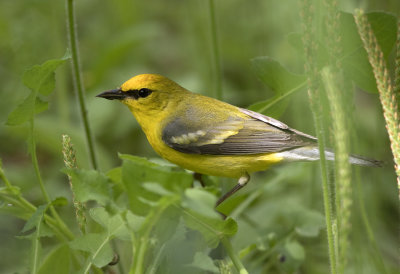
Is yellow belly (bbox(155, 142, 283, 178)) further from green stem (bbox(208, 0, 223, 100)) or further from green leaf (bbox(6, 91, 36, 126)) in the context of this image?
green leaf (bbox(6, 91, 36, 126))

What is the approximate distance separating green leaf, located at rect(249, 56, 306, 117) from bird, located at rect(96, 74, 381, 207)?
0.08m

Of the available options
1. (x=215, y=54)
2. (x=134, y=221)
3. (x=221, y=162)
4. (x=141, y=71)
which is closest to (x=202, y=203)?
(x=134, y=221)

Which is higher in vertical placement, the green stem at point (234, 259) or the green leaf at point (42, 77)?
the green leaf at point (42, 77)

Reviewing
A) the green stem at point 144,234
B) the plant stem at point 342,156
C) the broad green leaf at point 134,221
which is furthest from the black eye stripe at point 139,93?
the plant stem at point 342,156

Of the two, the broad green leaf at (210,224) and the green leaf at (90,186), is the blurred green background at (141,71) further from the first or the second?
the green leaf at (90,186)

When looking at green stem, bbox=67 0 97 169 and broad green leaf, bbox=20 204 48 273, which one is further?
green stem, bbox=67 0 97 169

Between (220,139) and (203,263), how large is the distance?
65cm

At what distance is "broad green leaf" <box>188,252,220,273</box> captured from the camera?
144 cm

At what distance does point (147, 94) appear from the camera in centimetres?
212

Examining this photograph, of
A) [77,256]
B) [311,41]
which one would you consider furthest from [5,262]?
[311,41]

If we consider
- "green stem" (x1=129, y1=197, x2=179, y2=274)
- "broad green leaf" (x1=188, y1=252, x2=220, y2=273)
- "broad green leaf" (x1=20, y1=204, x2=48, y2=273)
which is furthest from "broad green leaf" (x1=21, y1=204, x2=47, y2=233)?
"broad green leaf" (x1=188, y1=252, x2=220, y2=273)

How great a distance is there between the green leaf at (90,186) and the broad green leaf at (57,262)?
39cm

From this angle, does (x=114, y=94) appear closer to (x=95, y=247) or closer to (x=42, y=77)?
(x=42, y=77)

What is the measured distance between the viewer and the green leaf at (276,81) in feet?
5.70
